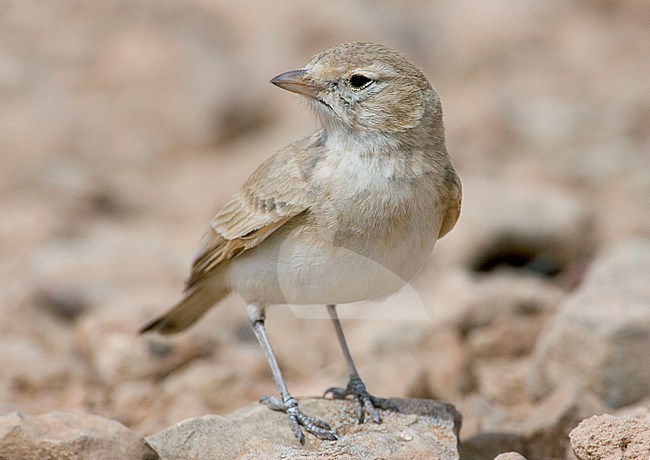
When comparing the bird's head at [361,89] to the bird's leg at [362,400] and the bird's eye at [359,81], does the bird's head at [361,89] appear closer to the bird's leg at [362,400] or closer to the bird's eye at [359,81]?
the bird's eye at [359,81]

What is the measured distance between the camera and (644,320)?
640 centimetres

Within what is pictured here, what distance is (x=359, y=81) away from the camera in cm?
537

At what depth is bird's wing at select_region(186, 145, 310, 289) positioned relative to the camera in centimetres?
545

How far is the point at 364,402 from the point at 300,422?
499 mm

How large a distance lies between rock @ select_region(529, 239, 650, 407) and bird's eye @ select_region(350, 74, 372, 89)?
2328 mm

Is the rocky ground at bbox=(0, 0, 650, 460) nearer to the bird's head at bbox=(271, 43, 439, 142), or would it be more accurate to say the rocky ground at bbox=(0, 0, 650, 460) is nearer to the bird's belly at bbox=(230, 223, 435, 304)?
the bird's belly at bbox=(230, 223, 435, 304)

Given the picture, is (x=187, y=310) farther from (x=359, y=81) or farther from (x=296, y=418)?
(x=359, y=81)

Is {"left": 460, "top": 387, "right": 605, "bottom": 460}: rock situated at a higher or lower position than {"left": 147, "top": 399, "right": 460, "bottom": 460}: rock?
higher

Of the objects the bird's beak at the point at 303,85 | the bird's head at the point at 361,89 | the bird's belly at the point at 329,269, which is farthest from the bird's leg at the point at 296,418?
the bird's beak at the point at 303,85

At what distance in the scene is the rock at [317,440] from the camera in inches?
192

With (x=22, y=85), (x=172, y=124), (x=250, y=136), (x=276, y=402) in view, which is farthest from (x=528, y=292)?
(x=22, y=85)

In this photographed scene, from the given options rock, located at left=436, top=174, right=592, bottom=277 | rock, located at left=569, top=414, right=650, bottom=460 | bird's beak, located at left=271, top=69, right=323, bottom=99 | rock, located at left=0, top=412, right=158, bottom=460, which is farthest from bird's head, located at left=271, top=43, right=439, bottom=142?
rock, located at left=436, top=174, right=592, bottom=277

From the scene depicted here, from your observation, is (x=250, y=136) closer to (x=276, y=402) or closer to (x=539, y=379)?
(x=539, y=379)

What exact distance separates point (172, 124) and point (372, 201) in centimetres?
803
